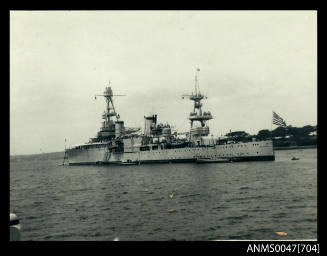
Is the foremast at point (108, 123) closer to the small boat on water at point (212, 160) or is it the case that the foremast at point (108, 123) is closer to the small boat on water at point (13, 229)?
the small boat on water at point (212, 160)

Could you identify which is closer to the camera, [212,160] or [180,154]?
[212,160]

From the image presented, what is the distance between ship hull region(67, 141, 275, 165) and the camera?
48.1 m

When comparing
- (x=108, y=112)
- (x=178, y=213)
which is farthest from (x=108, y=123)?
(x=178, y=213)

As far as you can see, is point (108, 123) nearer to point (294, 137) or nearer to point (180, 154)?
point (180, 154)

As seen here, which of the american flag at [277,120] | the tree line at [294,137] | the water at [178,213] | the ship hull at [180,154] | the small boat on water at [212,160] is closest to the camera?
the water at [178,213]

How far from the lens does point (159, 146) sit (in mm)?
56531

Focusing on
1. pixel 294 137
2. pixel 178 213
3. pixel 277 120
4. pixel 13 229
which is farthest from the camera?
pixel 294 137

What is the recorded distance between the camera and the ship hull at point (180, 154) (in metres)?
48.1

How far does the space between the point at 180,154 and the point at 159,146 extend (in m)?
4.91

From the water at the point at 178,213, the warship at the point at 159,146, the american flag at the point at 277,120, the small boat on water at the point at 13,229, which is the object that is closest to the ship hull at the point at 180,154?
the warship at the point at 159,146

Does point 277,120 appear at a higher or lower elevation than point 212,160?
higher
